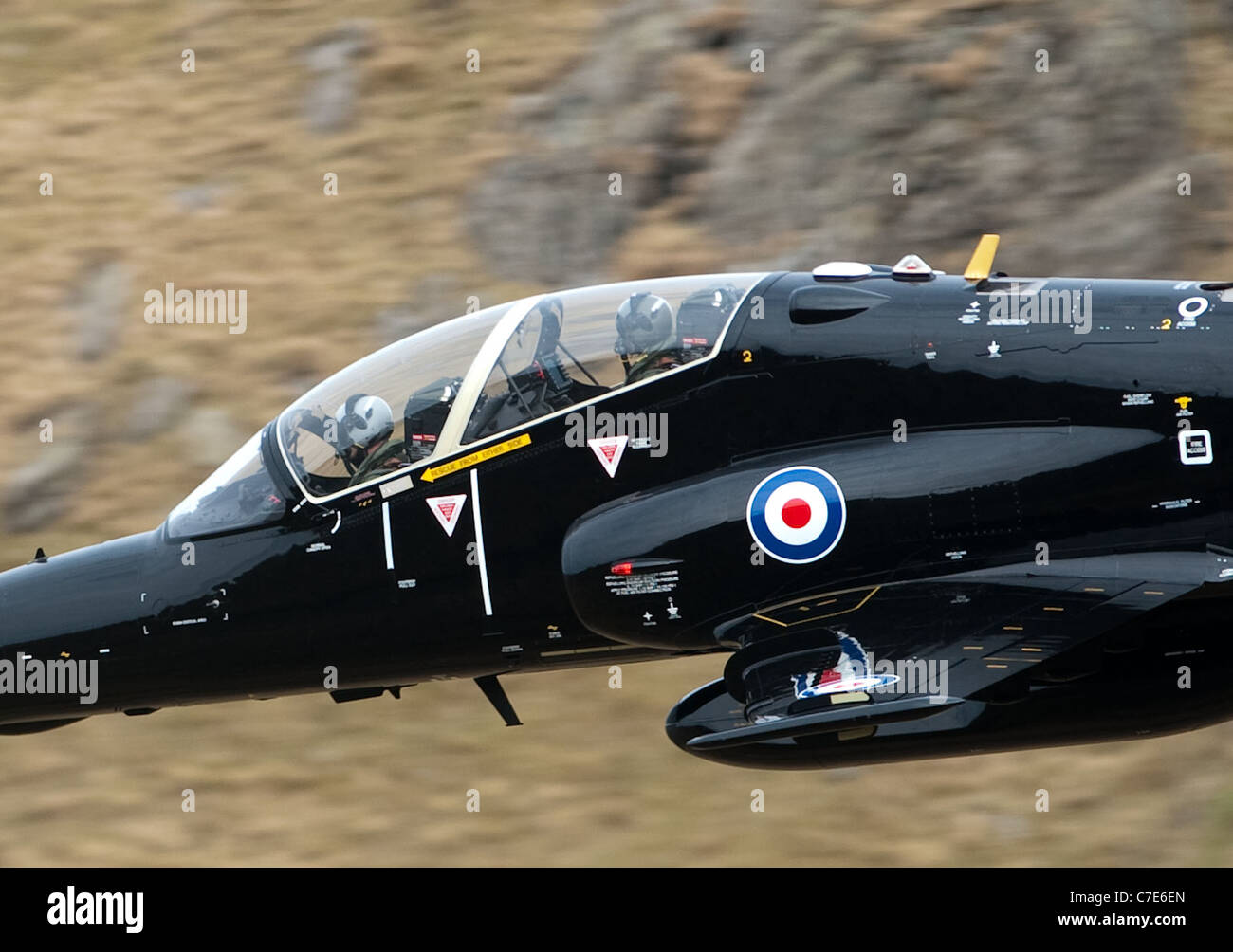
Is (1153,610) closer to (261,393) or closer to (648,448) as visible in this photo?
(648,448)

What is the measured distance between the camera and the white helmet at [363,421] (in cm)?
932

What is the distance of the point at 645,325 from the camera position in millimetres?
9008

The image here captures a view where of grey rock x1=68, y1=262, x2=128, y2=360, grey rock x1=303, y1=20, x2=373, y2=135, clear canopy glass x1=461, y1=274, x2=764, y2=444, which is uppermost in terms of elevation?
grey rock x1=303, y1=20, x2=373, y2=135

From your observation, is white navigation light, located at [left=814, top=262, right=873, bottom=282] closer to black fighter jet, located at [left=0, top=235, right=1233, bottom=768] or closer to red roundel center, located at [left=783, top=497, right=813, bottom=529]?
black fighter jet, located at [left=0, top=235, right=1233, bottom=768]

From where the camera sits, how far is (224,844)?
39.3 feet

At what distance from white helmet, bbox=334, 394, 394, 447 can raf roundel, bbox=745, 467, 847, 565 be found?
7.59ft

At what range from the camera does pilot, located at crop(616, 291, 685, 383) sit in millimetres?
8883

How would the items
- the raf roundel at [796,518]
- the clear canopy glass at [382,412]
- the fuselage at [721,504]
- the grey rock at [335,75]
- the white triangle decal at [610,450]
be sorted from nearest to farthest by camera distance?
the fuselage at [721,504] → the raf roundel at [796,518] → the white triangle decal at [610,450] → the clear canopy glass at [382,412] → the grey rock at [335,75]

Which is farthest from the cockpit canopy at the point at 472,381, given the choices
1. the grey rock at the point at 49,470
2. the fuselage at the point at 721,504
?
the grey rock at the point at 49,470

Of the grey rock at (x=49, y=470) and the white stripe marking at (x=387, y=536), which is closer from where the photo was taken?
the white stripe marking at (x=387, y=536)

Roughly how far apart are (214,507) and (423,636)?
5.32 feet

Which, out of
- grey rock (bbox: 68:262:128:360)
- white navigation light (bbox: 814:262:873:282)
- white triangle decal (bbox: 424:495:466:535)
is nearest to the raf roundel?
white navigation light (bbox: 814:262:873:282)

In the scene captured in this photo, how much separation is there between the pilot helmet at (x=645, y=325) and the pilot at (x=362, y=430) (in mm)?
1510

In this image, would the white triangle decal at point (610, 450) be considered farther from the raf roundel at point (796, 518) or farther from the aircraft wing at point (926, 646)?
the aircraft wing at point (926, 646)
